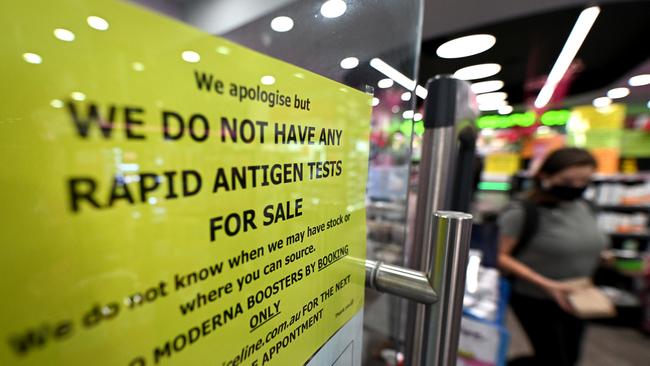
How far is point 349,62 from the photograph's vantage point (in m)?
0.48

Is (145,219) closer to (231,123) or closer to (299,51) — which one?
(231,123)

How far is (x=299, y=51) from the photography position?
390 millimetres

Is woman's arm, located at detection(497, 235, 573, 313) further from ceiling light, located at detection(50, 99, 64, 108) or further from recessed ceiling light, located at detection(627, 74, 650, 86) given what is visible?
recessed ceiling light, located at detection(627, 74, 650, 86)

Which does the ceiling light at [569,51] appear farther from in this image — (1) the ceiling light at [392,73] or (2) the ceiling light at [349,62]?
(2) the ceiling light at [349,62]

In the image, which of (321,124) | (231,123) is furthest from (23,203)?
(321,124)

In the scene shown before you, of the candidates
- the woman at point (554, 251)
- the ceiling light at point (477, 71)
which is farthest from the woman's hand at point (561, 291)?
the ceiling light at point (477, 71)

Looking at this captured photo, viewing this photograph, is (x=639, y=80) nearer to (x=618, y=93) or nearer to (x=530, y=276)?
(x=618, y=93)

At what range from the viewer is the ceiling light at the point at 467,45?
2992 millimetres

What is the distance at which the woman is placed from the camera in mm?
1455

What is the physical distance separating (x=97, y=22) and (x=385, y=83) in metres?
0.50

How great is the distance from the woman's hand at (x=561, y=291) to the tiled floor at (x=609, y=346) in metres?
1.63

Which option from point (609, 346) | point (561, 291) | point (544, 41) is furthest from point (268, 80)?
point (609, 346)

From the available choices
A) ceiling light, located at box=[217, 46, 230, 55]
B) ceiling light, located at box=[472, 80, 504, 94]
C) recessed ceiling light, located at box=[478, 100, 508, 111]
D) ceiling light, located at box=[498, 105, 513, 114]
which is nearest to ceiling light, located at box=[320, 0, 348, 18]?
ceiling light, located at box=[217, 46, 230, 55]

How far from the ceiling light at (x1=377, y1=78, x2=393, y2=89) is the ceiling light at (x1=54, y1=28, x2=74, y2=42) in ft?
1.55
